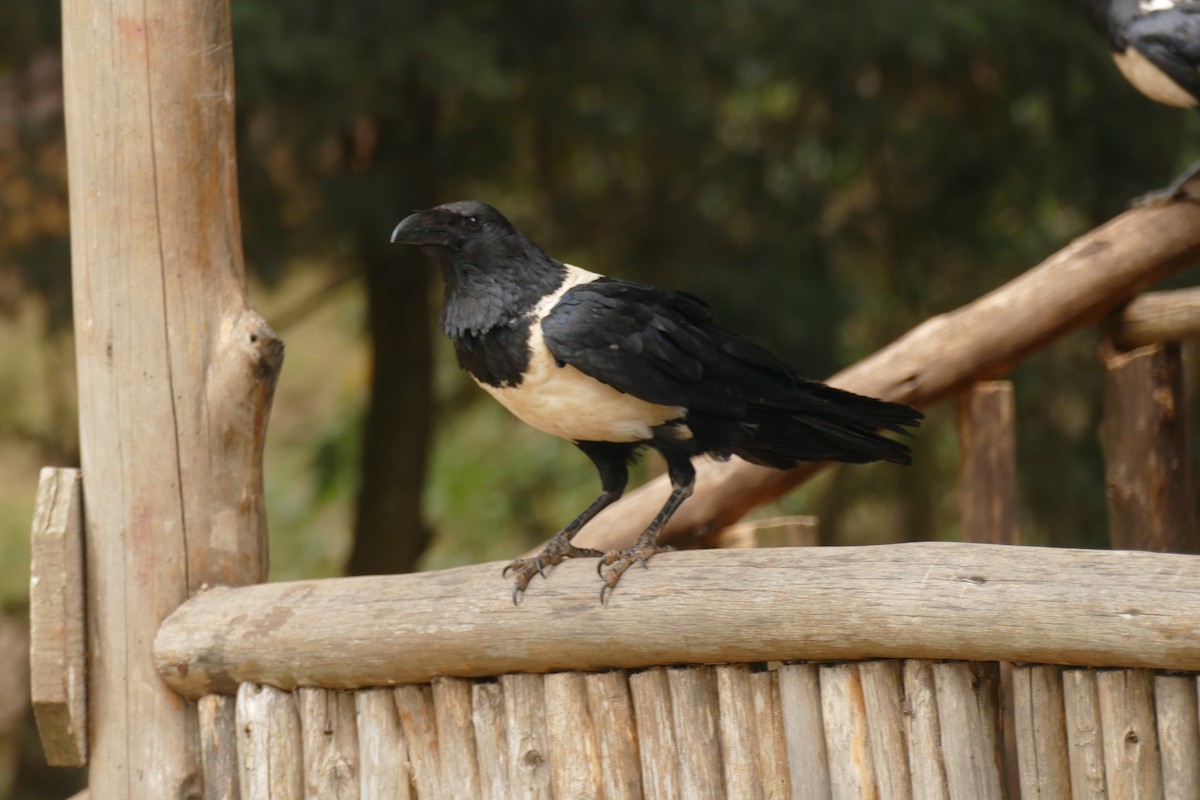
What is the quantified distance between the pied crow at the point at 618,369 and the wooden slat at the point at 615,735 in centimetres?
25

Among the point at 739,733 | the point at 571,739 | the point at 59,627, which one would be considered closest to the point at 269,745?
the point at 59,627

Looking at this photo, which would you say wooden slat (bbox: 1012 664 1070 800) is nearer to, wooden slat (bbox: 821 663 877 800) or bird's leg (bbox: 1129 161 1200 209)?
wooden slat (bbox: 821 663 877 800)

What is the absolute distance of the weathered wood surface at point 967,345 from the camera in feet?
Result: 10.6

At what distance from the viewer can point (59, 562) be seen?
2.72m

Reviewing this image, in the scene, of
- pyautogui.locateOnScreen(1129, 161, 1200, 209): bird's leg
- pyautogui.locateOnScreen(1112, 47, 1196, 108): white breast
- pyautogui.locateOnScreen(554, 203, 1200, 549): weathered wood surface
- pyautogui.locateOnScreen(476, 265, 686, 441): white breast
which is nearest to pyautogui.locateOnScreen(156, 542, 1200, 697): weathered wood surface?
pyautogui.locateOnScreen(476, 265, 686, 441): white breast

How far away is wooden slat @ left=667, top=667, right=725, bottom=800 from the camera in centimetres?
224

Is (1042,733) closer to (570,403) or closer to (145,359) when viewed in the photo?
(570,403)

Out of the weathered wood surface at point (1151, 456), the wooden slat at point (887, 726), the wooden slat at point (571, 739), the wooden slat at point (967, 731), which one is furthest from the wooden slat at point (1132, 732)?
the weathered wood surface at point (1151, 456)

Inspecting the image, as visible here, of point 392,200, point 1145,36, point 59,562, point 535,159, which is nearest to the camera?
point 59,562

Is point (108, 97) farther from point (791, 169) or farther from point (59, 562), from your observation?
point (791, 169)

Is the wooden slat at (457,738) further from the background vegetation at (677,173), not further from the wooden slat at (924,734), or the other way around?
the background vegetation at (677,173)

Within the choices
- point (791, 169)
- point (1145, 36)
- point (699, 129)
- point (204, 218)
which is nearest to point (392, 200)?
point (699, 129)

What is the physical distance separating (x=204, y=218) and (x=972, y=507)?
2.08 m

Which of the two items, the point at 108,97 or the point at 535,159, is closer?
the point at 108,97
